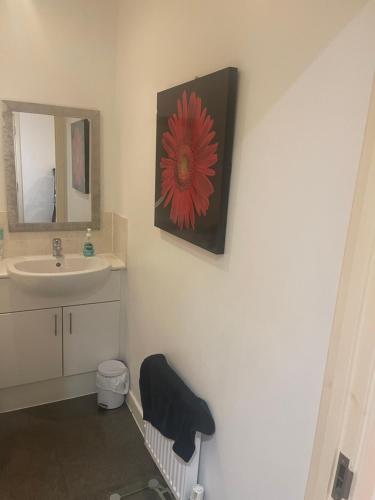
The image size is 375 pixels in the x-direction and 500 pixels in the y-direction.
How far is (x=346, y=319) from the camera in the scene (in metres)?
0.68

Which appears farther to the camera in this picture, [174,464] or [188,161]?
[174,464]

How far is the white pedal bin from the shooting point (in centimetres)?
230

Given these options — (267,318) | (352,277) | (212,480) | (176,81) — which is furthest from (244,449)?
(176,81)

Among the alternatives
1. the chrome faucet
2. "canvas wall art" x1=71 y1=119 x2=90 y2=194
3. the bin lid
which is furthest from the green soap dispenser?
the bin lid

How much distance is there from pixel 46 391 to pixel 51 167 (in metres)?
1.45

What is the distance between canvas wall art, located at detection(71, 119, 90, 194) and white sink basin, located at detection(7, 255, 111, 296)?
48 centimetres

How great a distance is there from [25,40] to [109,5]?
56 centimetres

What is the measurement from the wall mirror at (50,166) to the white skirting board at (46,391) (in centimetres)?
100

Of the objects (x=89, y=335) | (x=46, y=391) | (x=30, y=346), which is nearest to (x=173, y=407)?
(x=89, y=335)

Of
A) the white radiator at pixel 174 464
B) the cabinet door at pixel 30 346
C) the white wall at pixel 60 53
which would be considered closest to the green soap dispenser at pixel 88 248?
the cabinet door at pixel 30 346

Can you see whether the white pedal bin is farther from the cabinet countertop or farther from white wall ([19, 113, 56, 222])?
white wall ([19, 113, 56, 222])

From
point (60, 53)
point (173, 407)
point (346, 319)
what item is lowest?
point (173, 407)

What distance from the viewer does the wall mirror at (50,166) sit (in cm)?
219

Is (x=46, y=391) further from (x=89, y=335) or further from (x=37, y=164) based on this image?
(x=37, y=164)
